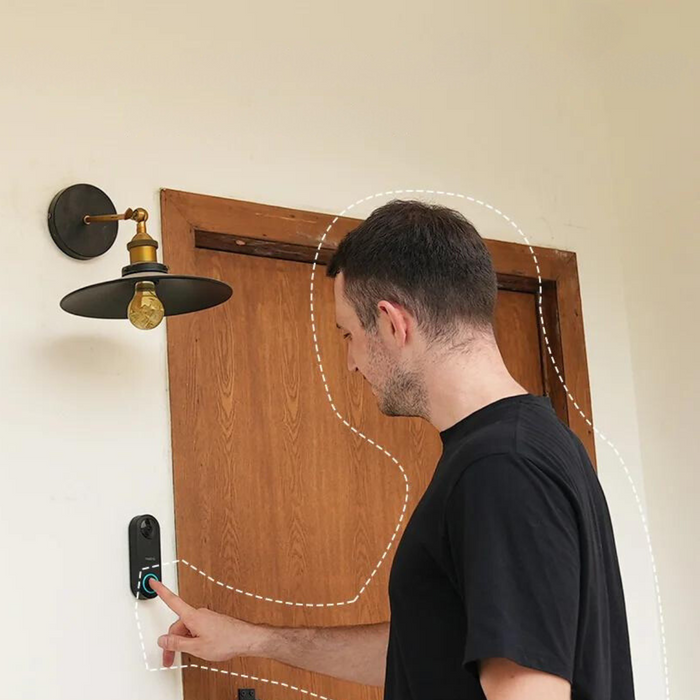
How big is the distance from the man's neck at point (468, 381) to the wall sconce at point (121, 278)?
43 cm

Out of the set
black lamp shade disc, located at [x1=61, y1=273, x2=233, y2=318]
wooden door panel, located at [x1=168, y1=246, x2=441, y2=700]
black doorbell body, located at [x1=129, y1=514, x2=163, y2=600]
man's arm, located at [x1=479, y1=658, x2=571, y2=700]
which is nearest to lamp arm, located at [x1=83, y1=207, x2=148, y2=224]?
black lamp shade disc, located at [x1=61, y1=273, x2=233, y2=318]

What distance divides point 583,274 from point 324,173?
77cm

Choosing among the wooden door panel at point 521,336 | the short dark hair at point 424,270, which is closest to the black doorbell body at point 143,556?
the short dark hair at point 424,270

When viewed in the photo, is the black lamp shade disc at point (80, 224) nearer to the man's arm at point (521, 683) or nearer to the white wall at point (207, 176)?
the white wall at point (207, 176)

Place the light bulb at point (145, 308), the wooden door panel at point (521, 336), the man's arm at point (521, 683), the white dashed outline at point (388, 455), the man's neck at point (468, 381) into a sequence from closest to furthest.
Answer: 1. the man's arm at point (521, 683)
2. the man's neck at point (468, 381)
3. the light bulb at point (145, 308)
4. the white dashed outline at point (388, 455)
5. the wooden door panel at point (521, 336)

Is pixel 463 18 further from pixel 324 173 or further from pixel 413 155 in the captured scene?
pixel 324 173

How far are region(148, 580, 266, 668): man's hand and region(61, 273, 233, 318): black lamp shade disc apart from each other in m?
0.43

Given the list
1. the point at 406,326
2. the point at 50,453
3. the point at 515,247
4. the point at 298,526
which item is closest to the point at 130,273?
the point at 50,453

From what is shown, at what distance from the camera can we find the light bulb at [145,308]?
1.48 metres

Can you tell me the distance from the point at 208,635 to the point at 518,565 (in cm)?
69

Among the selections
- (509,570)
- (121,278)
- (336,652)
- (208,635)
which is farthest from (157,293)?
(509,570)

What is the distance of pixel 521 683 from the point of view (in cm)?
104

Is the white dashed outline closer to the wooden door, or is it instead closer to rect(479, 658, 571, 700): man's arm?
the wooden door

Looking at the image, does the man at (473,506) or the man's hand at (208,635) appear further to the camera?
the man's hand at (208,635)
